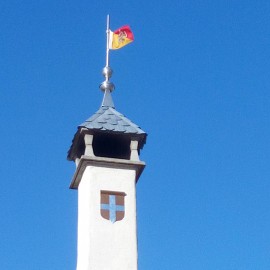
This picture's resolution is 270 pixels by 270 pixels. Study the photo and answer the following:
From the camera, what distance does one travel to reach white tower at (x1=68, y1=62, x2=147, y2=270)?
1761 centimetres

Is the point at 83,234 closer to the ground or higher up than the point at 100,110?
closer to the ground

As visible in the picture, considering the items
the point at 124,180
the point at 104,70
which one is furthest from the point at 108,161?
the point at 104,70

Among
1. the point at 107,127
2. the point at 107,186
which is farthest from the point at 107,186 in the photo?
the point at 107,127

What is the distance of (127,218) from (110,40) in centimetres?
539

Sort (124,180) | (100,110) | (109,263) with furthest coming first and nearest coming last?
1. (100,110)
2. (124,180)
3. (109,263)

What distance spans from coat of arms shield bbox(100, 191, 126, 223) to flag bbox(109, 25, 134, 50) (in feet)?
15.2

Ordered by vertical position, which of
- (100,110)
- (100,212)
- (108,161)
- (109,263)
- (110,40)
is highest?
(110,40)

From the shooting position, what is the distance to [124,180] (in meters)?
18.8

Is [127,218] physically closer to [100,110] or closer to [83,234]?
[83,234]

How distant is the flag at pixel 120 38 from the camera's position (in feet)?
70.1

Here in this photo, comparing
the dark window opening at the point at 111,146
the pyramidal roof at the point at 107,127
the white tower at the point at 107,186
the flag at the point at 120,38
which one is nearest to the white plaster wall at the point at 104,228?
the white tower at the point at 107,186

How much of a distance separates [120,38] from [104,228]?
5.79 metres

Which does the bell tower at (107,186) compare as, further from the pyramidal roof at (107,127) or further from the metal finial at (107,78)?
the metal finial at (107,78)

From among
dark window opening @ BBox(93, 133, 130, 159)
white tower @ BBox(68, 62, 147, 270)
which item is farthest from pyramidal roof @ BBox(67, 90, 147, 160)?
dark window opening @ BBox(93, 133, 130, 159)
